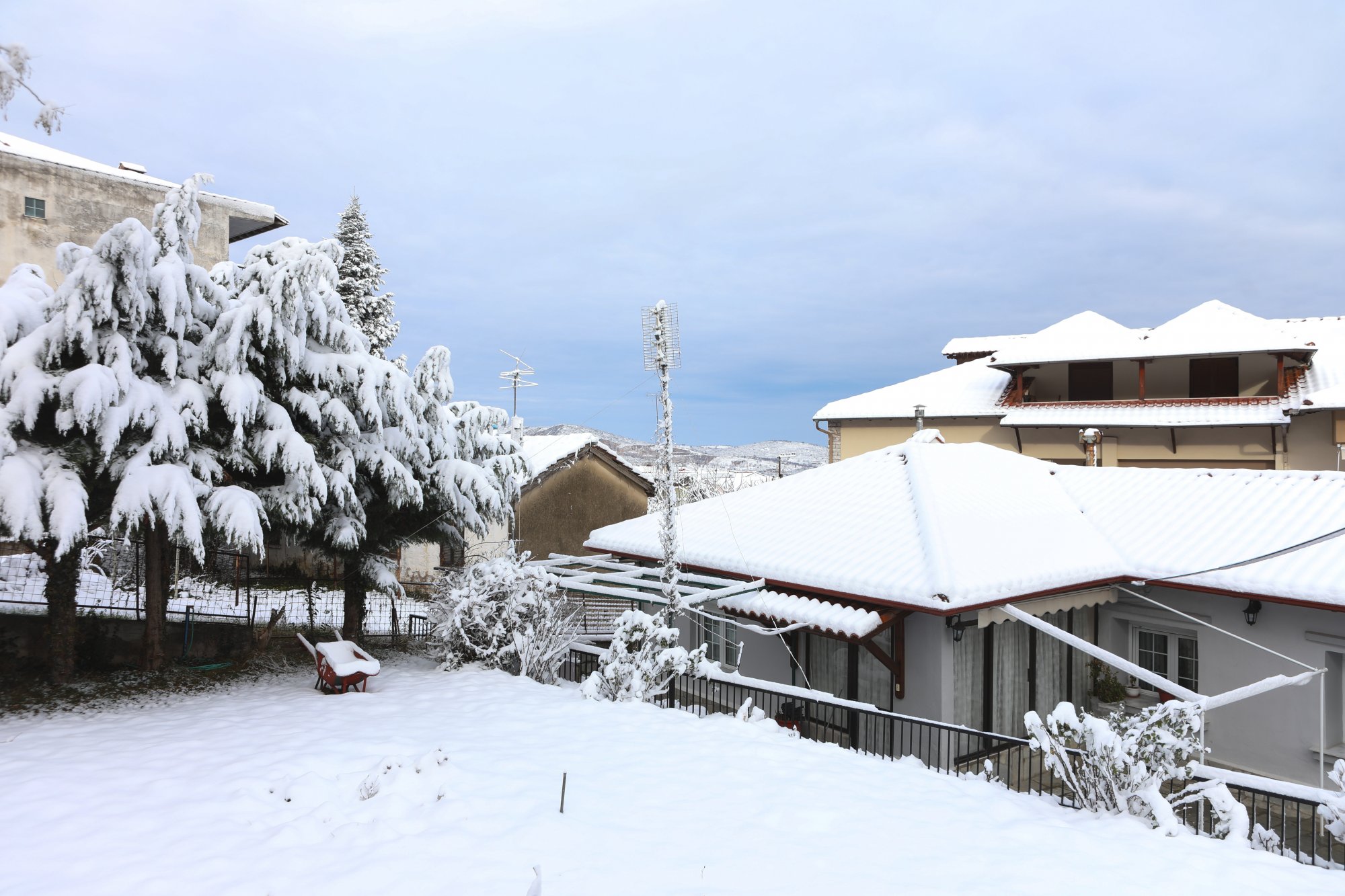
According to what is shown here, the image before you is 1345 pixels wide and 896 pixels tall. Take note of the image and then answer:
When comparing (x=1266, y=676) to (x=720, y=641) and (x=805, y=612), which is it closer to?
(x=805, y=612)

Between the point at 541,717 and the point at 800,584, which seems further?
the point at 800,584

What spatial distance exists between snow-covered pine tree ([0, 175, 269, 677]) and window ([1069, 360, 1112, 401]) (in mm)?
30605

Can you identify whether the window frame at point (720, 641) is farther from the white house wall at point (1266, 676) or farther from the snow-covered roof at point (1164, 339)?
the snow-covered roof at point (1164, 339)

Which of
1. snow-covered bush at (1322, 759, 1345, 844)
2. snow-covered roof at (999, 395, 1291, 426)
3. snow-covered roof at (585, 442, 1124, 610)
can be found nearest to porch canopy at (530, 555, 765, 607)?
snow-covered roof at (585, 442, 1124, 610)

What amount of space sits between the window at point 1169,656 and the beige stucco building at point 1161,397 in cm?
1133

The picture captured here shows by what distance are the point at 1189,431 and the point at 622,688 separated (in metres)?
25.8

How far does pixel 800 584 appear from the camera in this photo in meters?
12.7

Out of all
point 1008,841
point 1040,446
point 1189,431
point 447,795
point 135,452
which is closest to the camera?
point 1008,841

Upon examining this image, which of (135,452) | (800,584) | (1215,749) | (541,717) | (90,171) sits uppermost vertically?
(90,171)

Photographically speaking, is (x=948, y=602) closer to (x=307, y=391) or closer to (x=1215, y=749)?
(x=1215, y=749)

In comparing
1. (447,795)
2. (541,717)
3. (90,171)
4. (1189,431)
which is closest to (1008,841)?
(447,795)

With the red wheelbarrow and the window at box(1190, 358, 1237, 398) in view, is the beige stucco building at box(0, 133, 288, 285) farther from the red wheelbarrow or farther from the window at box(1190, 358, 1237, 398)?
the window at box(1190, 358, 1237, 398)

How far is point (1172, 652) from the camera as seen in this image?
13.0 metres

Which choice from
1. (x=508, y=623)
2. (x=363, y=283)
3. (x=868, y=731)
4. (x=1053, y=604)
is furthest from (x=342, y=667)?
(x=363, y=283)
